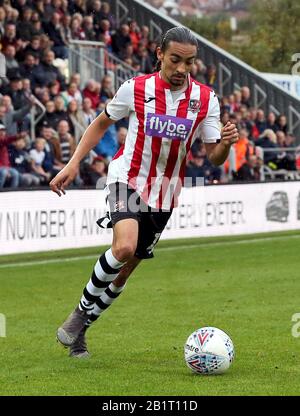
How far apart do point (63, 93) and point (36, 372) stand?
14.1 metres

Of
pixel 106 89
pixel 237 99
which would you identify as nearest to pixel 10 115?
pixel 106 89

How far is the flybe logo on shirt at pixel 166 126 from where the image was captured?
788 cm

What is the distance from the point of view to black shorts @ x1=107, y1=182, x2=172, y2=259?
779 cm

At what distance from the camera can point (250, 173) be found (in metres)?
24.4

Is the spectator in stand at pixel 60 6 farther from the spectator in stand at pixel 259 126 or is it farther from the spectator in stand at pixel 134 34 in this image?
the spectator in stand at pixel 259 126

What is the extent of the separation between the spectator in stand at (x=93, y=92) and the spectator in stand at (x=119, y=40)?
141 inches

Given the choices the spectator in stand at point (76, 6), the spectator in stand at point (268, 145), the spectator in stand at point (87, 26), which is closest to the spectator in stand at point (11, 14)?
the spectator in stand at point (76, 6)

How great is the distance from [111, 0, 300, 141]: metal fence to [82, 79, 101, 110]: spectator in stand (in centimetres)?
563

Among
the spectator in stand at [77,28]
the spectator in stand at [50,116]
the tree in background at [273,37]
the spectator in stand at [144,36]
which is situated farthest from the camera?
the tree in background at [273,37]

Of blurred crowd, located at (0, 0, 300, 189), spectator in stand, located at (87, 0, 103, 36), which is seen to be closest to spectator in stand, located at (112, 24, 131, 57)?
blurred crowd, located at (0, 0, 300, 189)

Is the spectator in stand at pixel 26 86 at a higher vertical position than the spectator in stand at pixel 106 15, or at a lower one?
lower

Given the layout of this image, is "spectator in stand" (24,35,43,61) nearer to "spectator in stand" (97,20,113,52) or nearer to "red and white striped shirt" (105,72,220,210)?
"spectator in stand" (97,20,113,52)

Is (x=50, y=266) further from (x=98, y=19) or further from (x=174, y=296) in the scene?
(x=98, y=19)

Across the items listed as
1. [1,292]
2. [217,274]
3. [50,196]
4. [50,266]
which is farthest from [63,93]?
[1,292]
